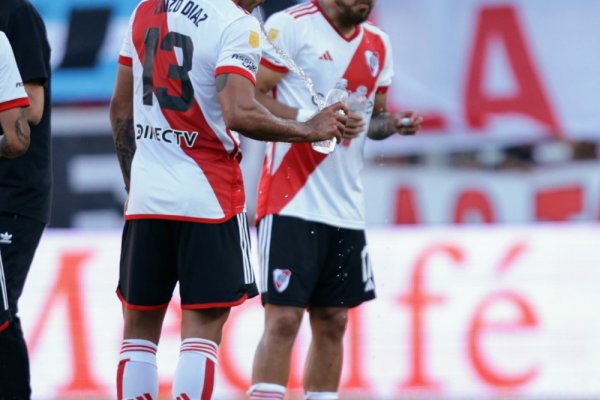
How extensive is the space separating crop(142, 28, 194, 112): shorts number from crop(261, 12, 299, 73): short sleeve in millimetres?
1018

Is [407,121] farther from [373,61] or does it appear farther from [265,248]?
[265,248]

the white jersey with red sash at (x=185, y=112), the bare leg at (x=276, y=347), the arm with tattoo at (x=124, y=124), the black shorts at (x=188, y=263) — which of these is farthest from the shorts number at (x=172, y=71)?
the bare leg at (x=276, y=347)

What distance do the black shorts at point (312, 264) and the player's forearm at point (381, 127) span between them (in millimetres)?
455

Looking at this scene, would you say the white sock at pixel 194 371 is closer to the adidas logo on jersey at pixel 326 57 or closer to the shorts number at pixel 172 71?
the shorts number at pixel 172 71

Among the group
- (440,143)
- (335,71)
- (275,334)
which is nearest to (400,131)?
(335,71)

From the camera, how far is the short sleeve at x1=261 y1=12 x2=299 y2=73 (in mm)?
5941

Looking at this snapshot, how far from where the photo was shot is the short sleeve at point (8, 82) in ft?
16.0

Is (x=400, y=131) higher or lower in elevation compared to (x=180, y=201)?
higher

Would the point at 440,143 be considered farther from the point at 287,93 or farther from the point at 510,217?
the point at 287,93

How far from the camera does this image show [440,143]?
920 centimetres

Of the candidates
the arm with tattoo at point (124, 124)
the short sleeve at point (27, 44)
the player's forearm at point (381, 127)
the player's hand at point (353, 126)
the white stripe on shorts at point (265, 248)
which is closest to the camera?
the arm with tattoo at point (124, 124)

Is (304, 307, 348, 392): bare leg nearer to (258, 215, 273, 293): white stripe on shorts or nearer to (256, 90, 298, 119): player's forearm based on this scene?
(258, 215, 273, 293): white stripe on shorts

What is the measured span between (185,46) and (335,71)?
1246mm

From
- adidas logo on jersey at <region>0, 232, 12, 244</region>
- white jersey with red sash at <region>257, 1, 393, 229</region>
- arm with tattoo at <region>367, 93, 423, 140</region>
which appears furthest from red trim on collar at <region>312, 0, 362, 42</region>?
adidas logo on jersey at <region>0, 232, 12, 244</region>
